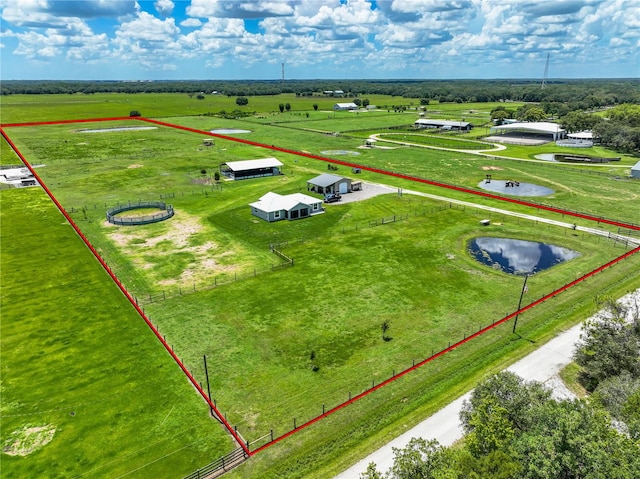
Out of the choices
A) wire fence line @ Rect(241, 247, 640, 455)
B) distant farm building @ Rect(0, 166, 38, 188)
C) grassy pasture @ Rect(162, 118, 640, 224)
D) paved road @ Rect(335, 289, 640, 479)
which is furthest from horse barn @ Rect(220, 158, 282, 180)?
paved road @ Rect(335, 289, 640, 479)

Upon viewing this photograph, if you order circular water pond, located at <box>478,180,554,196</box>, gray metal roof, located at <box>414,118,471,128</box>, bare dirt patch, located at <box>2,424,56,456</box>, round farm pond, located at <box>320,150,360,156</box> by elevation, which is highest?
gray metal roof, located at <box>414,118,471,128</box>

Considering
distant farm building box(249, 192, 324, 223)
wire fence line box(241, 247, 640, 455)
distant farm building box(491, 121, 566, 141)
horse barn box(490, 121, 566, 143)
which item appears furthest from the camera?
horse barn box(490, 121, 566, 143)

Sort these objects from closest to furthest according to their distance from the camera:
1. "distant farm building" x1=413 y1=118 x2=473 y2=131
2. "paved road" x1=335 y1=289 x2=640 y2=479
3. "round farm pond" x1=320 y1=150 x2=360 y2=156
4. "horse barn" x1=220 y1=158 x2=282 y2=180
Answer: "paved road" x1=335 y1=289 x2=640 y2=479
"horse barn" x1=220 y1=158 x2=282 y2=180
"round farm pond" x1=320 y1=150 x2=360 y2=156
"distant farm building" x1=413 y1=118 x2=473 y2=131

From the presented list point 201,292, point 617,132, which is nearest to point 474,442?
point 201,292

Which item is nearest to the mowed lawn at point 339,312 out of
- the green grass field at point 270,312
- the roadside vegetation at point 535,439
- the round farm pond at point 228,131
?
the green grass field at point 270,312

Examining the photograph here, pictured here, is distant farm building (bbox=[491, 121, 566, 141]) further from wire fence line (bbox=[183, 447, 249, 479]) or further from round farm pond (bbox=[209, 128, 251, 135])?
wire fence line (bbox=[183, 447, 249, 479])

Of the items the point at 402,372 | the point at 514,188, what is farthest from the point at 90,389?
the point at 514,188
